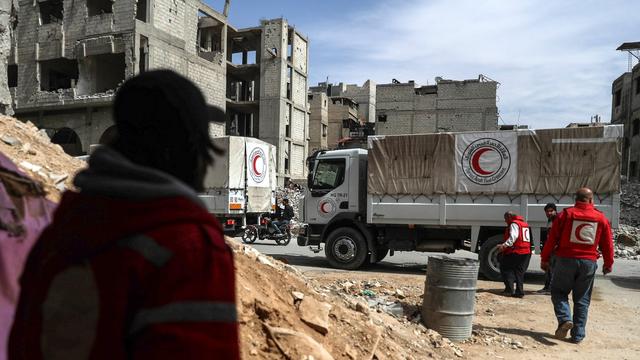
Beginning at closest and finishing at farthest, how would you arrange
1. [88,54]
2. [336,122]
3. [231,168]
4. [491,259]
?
[491,259], [231,168], [88,54], [336,122]

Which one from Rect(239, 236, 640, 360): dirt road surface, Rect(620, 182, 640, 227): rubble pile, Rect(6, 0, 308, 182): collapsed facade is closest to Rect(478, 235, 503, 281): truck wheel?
Rect(239, 236, 640, 360): dirt road surface

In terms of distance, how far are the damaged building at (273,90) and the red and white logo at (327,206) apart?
25.9 meters

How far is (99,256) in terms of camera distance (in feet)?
3.45

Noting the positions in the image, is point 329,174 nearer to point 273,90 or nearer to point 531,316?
point 531,316

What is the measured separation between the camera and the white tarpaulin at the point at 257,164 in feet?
50.0

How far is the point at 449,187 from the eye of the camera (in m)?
9.75

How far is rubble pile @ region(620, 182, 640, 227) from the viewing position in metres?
20.7

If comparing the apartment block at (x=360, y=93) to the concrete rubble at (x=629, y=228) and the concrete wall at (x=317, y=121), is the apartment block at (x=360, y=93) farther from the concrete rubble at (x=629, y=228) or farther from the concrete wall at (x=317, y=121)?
the concrete rubble at (x=629, y=228)

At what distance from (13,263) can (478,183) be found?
877 centimetres

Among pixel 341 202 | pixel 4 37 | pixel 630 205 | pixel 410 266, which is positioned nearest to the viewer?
pixel 4 37

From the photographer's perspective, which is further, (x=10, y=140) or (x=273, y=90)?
(x=273, y=90)

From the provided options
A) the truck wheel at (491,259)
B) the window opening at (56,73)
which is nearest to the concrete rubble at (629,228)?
the truck wheel at (491,259)

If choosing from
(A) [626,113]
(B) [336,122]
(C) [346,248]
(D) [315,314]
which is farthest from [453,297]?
(B) [336,122]

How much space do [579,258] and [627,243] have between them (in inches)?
503
